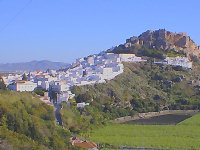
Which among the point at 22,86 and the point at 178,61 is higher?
the point at 178,61

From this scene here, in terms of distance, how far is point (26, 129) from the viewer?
18.8m

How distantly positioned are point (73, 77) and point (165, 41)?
2251 cm

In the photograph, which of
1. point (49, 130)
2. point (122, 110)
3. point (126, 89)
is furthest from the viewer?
point (126, 89)

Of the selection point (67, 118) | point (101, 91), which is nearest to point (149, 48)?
point (101, 91)

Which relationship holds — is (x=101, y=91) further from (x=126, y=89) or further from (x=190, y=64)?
(x=190, y=64)

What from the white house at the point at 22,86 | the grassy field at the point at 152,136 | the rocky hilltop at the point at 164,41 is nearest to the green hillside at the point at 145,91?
the white house at the point at 22,86

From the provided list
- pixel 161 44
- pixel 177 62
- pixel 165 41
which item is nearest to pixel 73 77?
pixel 177 62

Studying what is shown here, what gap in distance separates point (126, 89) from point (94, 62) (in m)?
13.1

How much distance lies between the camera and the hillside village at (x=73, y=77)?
1329 inches

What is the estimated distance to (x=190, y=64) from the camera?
54469 millimetres

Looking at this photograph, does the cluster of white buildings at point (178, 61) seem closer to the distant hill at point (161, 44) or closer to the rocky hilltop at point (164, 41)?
the distant hill at point (161, 44)

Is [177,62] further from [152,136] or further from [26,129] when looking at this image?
[26,129]

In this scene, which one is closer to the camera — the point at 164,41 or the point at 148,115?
the point at 148,115

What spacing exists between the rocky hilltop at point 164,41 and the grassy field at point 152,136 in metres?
31.4
